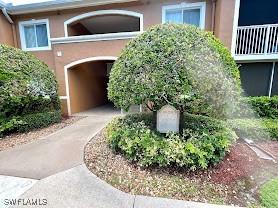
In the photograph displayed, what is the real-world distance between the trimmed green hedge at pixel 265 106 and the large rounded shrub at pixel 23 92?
8.34m

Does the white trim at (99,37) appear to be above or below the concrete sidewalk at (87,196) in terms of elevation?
above

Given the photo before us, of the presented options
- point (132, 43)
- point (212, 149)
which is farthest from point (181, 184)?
point (132, 43)

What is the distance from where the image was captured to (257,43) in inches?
325

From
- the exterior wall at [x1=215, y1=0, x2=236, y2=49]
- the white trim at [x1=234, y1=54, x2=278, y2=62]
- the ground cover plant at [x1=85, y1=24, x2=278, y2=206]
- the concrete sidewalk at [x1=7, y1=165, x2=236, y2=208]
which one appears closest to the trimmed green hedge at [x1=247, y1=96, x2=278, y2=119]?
the white trim at [x1=234, y1=54, x2=278, y2=62]

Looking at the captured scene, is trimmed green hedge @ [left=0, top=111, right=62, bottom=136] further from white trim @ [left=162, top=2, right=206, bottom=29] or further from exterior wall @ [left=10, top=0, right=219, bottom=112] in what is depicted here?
white trim @ [left=162, top=2, right=206, bottom=29]

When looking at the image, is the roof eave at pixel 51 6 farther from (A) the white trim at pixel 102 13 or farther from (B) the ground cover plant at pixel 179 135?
(B) the ground cover plant at pixel 179 135

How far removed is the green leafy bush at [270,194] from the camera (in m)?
3.05

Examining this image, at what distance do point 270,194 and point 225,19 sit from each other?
7.41 meters

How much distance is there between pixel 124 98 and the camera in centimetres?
433

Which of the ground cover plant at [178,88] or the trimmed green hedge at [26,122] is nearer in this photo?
the ground cover plant at [178,88]

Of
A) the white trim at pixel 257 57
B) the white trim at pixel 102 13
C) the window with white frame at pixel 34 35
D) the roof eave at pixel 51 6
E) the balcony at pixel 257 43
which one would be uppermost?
the roof eave at pixel 51 6

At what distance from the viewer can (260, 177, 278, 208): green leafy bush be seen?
10.0 ft

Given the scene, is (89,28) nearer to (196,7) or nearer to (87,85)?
(87,85)

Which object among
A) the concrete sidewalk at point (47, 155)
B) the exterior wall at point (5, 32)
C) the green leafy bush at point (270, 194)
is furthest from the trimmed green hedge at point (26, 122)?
the green leafy bush at point (270, 194)
